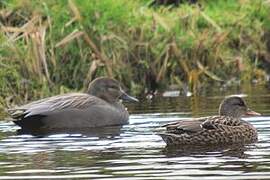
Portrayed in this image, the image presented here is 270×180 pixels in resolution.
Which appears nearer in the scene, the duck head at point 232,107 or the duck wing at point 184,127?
the duck wing at point 184,127

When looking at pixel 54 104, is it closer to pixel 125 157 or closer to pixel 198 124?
pixel 198 124

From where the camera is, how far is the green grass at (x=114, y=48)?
1608 cm

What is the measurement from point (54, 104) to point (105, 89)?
1.27 meters

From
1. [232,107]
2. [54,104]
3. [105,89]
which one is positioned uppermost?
[105,89]

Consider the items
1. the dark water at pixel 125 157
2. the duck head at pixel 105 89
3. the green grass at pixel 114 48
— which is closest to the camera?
the dark water at pixel 125 157

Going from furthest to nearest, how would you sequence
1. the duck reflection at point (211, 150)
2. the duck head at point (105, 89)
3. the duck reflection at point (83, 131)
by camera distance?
the duck head at point (105, 89)
the duck reflection at point (83, 131)
the duck reflection at point (211, 150)

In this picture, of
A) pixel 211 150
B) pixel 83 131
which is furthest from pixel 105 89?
pixel 211 150

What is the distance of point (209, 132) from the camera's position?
11508mm

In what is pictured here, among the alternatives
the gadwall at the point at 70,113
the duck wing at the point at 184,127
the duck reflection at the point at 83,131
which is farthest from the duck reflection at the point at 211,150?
the gadwall at the point at 70,113

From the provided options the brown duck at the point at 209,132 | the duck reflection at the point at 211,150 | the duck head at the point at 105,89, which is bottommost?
the duck reflection at the point at 211,150

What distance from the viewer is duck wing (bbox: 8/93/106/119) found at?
13.5 metres

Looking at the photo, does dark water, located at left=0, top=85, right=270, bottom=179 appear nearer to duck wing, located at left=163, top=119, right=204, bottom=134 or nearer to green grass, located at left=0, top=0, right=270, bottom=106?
duck wing, located at left=163, top=119, right=204, bottom=134

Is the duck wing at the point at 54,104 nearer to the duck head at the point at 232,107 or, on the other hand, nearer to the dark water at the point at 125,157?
the dark water at the point at 125,157

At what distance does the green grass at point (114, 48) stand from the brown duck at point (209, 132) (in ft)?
13.7
